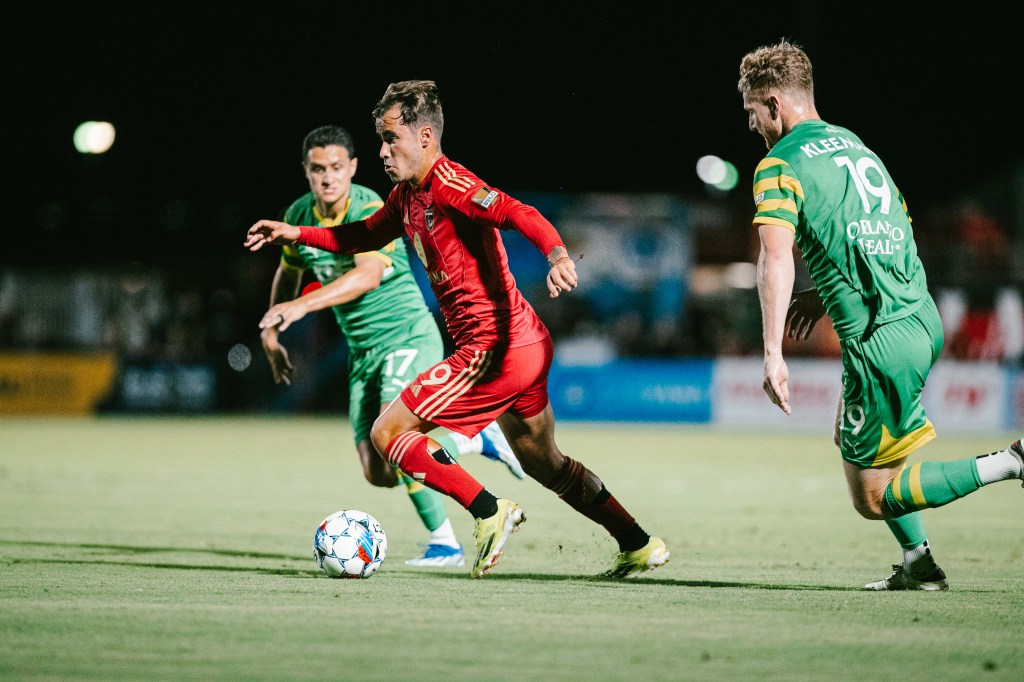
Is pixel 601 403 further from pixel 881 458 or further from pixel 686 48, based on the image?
pixel 881 458

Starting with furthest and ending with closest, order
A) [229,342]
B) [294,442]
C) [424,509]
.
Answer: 1. [229,342]
2. [294,442]
3. [424,509]

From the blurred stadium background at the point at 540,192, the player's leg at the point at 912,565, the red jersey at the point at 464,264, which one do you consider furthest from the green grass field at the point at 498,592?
the blurred stadium background at the point at 540,192

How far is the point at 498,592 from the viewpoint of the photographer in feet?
19.0

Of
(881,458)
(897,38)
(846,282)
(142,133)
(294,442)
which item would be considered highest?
(897,38)

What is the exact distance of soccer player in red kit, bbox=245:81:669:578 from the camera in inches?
241

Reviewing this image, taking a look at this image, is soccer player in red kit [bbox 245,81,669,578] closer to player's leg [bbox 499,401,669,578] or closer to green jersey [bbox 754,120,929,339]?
player's leg [bbox 499,401,669,578]

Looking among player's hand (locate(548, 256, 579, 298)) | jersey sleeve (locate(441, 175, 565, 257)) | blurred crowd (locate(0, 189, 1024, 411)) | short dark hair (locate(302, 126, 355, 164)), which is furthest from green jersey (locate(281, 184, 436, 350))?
blurred crowd (locate(0, 189, 1024, 411))

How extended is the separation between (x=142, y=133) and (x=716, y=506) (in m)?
18.1

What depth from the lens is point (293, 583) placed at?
614cm

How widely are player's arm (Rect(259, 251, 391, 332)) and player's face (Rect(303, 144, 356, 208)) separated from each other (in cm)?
48

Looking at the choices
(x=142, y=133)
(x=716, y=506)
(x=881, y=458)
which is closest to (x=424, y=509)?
(x=881, y=458)

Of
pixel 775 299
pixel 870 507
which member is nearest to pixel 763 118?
pixel 775 299

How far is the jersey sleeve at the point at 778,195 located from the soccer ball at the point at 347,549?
101 inches

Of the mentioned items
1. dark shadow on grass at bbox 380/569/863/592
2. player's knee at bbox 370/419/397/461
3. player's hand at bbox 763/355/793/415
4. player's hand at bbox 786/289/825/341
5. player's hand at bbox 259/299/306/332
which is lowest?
dark shadow on grass at bbox 380/569/863/592
